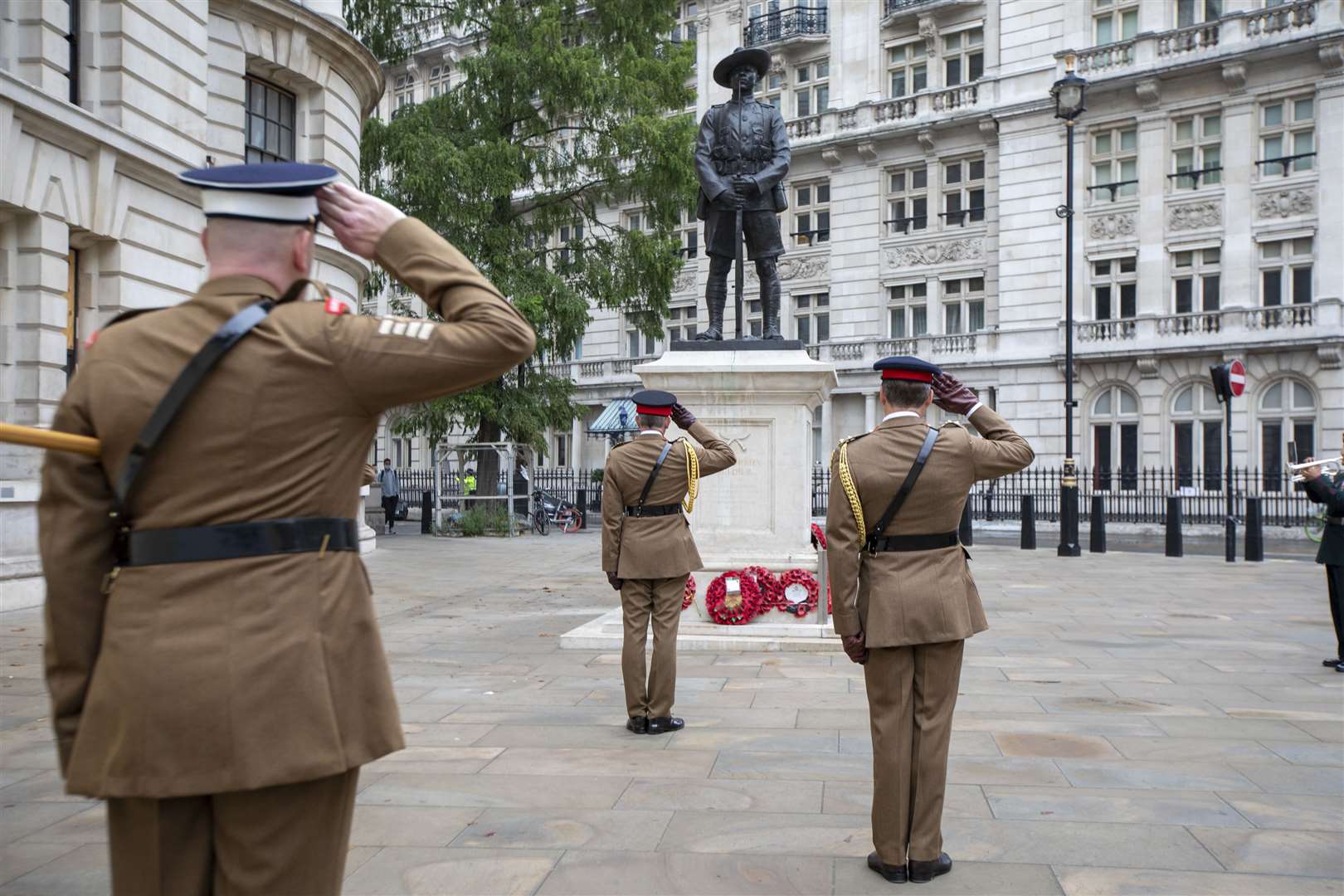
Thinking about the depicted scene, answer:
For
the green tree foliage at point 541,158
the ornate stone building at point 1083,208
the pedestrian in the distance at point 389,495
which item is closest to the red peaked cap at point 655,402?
the green tree foliage at point 541,158

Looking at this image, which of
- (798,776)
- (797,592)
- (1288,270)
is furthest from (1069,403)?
(798,776)

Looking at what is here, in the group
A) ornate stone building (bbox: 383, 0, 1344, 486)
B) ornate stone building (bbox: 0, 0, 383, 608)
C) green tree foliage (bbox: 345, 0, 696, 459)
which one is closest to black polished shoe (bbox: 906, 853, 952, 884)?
ornate stone building (bbox: 0, 0, 383, 608)

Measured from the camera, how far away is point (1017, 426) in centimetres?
3553

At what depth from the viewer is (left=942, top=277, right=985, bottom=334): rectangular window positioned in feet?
123

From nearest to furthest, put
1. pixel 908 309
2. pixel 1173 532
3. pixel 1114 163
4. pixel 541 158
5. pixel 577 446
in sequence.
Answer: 1. pixel 1173 532
2. pixel 541 158
3. pixel 1114 163
4. pixel 908 309
5. pixel 577 446

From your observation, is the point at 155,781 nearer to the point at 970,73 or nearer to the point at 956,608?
the point at 956,608

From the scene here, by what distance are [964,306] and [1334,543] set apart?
29409mm

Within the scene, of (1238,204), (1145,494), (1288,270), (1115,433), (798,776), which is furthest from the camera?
(1115,433)

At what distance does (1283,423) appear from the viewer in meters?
31.4

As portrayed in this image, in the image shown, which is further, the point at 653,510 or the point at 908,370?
the point at 653,510

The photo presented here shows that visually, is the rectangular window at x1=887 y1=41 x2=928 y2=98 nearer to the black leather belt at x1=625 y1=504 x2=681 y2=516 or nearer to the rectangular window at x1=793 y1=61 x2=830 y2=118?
the rectangular window at x1=793 y1=61 x2=830 y2=118

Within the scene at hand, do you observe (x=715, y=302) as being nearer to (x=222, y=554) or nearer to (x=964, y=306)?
(x=222, y=554)

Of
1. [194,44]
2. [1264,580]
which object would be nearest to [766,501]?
[1264,580]

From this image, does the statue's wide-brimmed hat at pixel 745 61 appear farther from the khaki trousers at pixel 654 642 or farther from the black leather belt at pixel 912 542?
Result: the black leather belt at pixel 912 542
